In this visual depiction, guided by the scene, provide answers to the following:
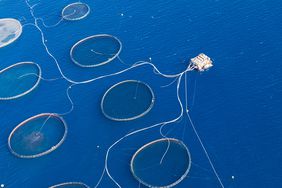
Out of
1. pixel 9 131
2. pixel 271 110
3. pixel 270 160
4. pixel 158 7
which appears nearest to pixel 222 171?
pixel 270 160

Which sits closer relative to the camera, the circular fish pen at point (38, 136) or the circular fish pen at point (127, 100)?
the circular fish pen at point (38, 136)

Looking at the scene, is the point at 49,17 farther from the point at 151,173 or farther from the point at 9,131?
the point at 151,173

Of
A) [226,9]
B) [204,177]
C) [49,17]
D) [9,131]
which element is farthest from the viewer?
[49,17]

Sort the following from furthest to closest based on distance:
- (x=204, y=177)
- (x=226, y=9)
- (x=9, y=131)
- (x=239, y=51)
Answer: (x=226, y=9)
(x=239, y=51)
(x=9, y=131)
(x=204, y=177)

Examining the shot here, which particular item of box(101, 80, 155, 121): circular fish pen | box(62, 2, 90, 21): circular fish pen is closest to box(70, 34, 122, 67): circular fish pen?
box(101, 80, 155, 121): circular fish pen

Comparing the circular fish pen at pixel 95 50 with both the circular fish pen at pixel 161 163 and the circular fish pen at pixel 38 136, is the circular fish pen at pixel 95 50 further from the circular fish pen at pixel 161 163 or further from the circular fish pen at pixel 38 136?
the circular fish pen at pixel 161 163

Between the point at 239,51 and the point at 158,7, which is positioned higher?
the point at 158,7

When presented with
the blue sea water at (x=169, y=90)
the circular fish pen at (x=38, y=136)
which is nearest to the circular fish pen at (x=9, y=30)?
the blue sea water at (x=169, y=90)
